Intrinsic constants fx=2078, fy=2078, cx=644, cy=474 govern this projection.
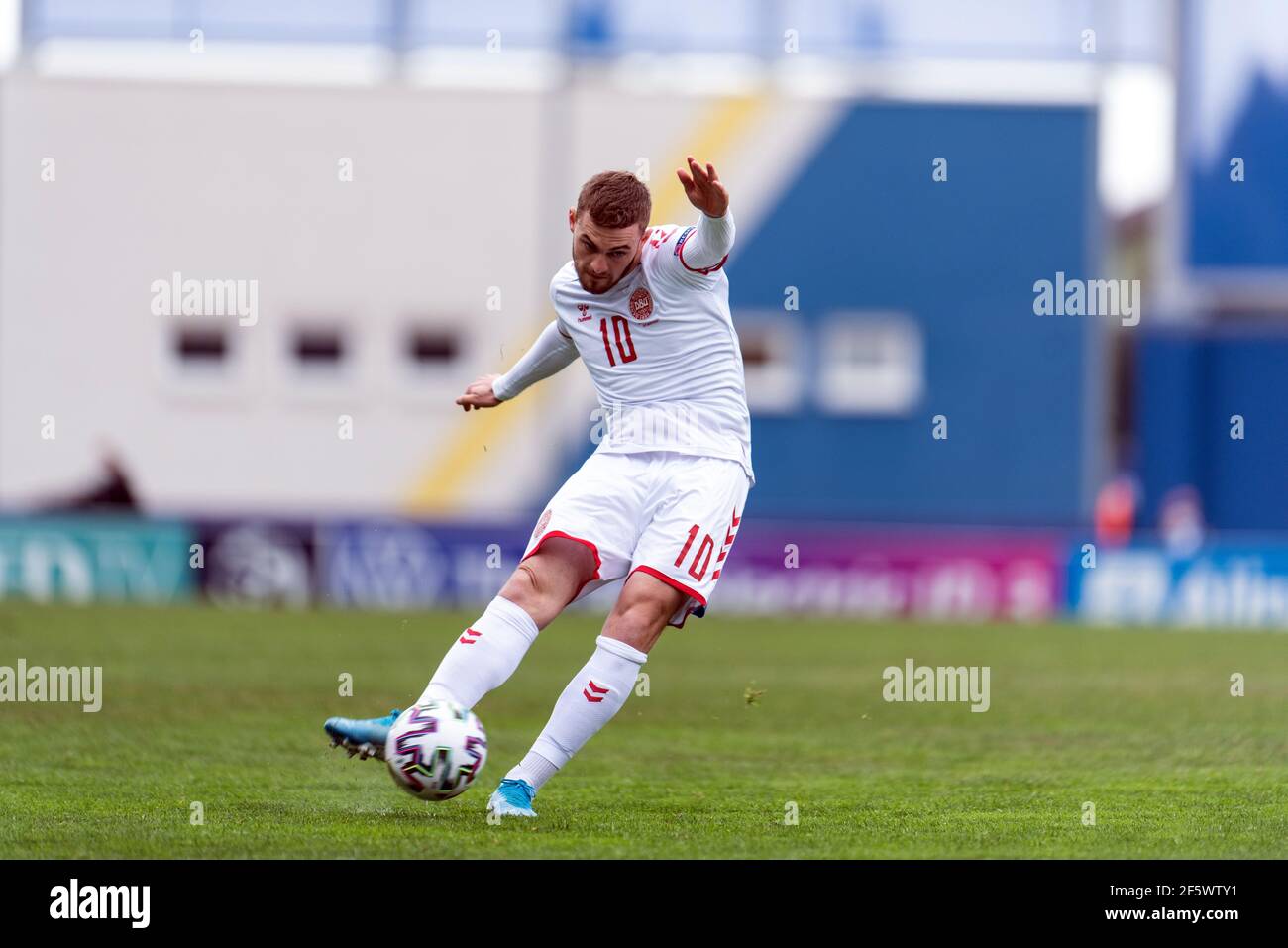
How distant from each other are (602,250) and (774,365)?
22.4 m

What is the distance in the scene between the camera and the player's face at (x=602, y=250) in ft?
23.4

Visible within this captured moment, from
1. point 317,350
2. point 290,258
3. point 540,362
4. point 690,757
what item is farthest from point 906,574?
point 540,362

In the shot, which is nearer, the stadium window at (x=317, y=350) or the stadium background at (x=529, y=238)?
the stadium background at (x=529, y=238)

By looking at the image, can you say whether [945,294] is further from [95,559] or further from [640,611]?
[640,611]

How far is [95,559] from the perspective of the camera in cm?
2280

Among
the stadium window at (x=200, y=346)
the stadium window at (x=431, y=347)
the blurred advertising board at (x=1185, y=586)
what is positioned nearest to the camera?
the blurred advertising board at (x=1185, y=586)

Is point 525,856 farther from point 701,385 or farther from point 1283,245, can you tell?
point 1283,245

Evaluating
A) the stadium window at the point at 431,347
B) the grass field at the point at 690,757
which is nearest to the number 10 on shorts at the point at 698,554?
the grass field at the point at 690,757

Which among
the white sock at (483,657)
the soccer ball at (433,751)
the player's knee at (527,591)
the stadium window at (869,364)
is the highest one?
the stadium window at (869,364)

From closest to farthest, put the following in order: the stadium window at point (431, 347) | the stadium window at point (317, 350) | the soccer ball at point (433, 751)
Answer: the soccer ball at point (433, 751)
the stadium window at point (317, 350)
the stadium window at point (431, 347)

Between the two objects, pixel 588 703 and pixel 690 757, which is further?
pixel 690 757

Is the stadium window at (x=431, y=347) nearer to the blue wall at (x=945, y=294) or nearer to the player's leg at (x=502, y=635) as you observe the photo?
the blue wall at (x=945, y=294)

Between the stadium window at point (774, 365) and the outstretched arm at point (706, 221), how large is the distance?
870 inches
